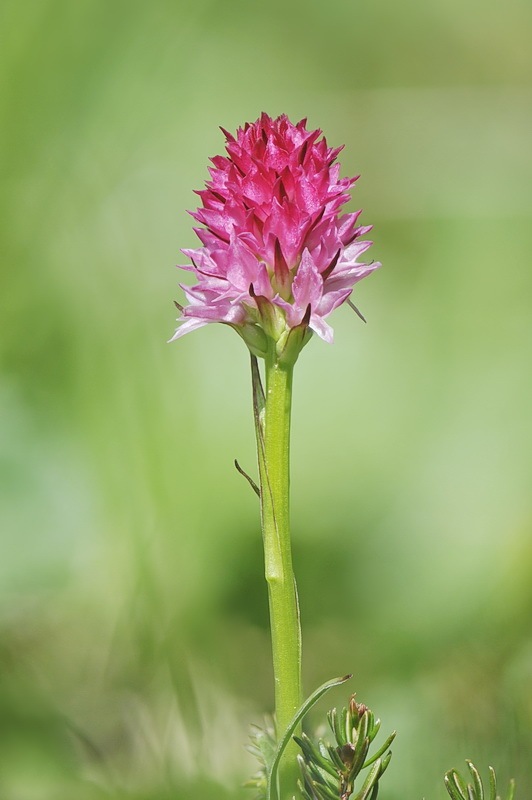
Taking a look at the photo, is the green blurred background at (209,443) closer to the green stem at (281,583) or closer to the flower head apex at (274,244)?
the green stem at (281,583)

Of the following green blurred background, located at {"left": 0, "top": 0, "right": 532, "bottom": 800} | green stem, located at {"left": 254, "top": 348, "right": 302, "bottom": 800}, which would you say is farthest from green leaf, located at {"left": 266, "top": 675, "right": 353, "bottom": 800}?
green blurred background, located at {"left": 0, "top": 0, "right": 532, "bottom": 800}

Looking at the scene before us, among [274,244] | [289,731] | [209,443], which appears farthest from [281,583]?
[209,443]

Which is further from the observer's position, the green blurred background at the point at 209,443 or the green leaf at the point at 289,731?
the green blurred background at the point at 209,443

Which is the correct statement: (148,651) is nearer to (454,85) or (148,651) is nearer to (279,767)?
(279,767)

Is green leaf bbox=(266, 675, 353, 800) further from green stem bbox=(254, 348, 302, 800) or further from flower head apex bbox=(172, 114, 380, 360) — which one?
flower head apex bbox=(172, 114, 380, 360)

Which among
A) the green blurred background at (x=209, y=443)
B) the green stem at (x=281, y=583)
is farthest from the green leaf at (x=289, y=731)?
the green blurred background at (x=209, y=443)

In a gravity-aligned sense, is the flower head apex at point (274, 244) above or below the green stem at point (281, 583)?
above
